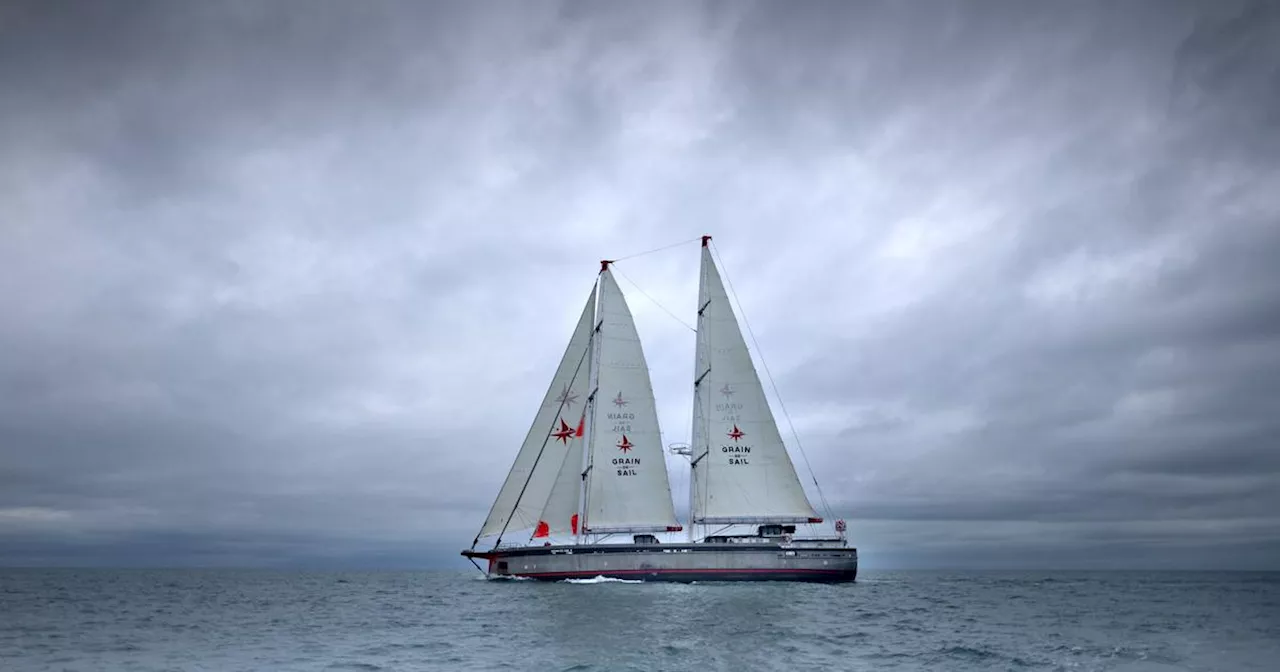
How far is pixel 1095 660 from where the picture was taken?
1310 inches

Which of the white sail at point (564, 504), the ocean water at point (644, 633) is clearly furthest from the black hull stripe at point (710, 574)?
the white sail at point (564, 504)

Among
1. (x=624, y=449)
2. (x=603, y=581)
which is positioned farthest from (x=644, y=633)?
(x=624, y=449)

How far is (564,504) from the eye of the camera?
68125 mm

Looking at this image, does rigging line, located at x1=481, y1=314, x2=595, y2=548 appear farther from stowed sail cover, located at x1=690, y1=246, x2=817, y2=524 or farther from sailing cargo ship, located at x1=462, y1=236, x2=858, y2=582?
stowed sail cover, located at x1=690, y1=246, x2=817, y2=524

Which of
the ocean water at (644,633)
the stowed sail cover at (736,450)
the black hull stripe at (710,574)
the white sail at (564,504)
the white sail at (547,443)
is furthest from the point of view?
the white sail at (547,443)

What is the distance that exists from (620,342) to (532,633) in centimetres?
3138

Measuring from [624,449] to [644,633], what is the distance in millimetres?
28531

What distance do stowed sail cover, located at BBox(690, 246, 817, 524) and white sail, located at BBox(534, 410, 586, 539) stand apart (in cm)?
945

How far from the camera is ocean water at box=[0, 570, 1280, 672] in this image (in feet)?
108

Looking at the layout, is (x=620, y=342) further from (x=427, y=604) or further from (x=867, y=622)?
(x=867, y=622)

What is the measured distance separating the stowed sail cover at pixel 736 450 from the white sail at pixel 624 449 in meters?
3.16

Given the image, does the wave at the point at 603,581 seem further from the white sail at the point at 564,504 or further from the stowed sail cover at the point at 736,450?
the stowed sail cover at the point at 736,450

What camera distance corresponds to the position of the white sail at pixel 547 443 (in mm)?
69125

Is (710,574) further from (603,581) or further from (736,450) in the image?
(736,450)
